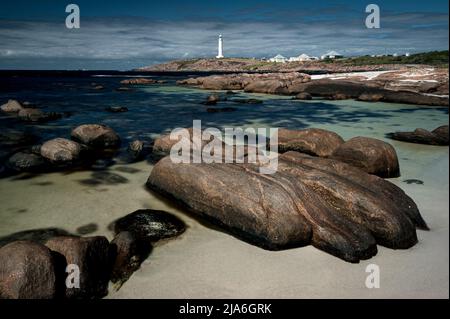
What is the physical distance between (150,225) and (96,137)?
28.5ft

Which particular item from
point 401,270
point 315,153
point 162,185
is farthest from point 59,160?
point 401,270

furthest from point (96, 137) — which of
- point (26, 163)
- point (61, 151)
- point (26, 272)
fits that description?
point (26, 272)

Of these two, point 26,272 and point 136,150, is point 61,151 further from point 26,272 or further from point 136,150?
point 26,272

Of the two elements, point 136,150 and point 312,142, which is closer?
point 312,142

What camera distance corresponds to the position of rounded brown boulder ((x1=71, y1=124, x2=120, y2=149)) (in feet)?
47.9

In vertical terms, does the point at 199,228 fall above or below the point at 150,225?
below

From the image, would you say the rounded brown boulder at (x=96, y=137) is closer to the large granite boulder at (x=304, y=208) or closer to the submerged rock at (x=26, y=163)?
the submerged rock at (x=26, y=163)

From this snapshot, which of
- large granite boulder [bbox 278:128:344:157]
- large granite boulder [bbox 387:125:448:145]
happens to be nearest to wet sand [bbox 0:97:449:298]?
large granite boulder [bbox 278:128:344:157]

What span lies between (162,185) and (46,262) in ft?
14.2

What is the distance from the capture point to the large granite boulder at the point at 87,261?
5.15 meters

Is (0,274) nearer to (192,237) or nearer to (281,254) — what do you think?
(192,237)

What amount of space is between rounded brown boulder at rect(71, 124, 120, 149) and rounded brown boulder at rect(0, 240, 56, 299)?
1008 centimetres

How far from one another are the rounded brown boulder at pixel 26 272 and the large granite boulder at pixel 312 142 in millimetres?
9004

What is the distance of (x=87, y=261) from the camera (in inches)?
213
